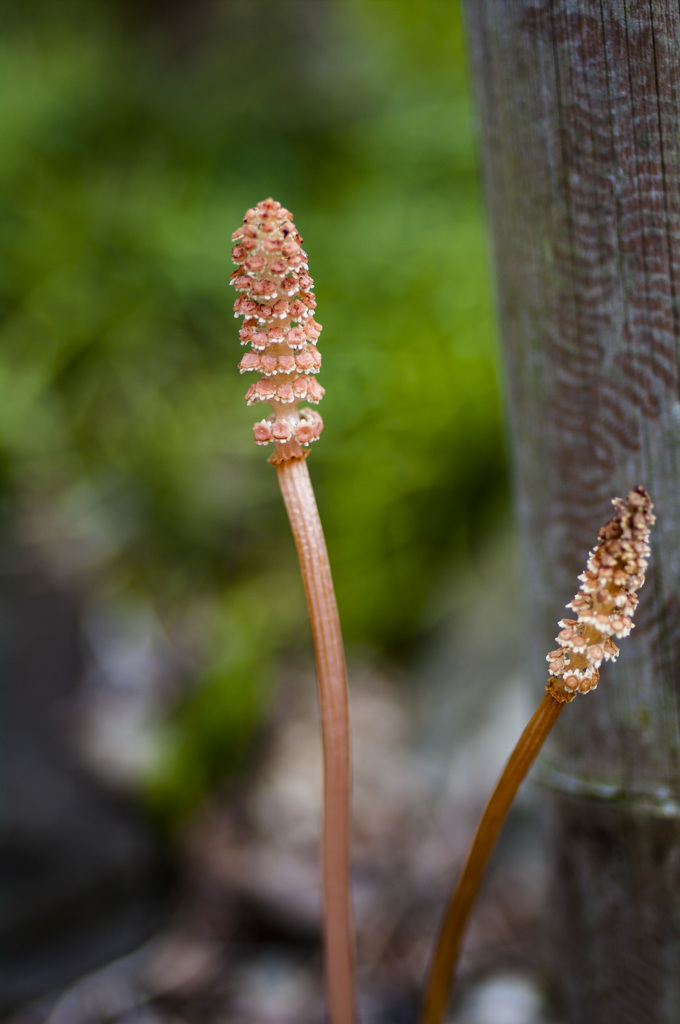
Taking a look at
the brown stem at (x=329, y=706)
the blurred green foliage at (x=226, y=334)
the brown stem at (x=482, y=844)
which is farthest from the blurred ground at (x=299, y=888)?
the brown stem at (x=329, y=706)

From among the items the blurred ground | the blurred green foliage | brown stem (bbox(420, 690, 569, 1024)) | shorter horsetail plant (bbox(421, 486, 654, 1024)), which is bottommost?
the blurred ground

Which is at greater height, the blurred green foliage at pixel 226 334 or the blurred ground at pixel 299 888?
the blurred green foliage at pixel 226 334

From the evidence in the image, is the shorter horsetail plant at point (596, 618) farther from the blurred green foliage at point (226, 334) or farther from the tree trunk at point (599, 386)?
the blurred green foliage at point (226, 334)

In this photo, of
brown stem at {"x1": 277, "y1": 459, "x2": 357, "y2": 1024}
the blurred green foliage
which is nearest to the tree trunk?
brown stem at {"x1": 277, "y1": 459, "x2": 357, "y2": 1024}

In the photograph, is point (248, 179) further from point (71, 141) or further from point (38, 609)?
point (38, 609)

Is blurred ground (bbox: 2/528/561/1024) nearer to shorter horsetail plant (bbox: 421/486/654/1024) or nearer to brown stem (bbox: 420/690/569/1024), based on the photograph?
brown stem (bbox: 420/690/569/1024)

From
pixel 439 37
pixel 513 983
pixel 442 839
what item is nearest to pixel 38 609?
pixel 442 839
